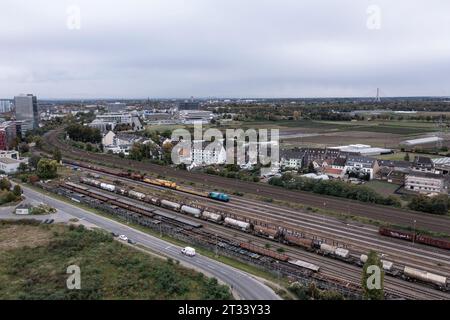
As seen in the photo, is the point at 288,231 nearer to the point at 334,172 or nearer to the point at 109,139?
the point at 334,172

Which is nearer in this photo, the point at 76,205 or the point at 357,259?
the point at 357,259

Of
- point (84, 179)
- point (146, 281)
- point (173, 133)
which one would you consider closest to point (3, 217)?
point (84, 179)

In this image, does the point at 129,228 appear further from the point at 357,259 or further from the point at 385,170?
the point at 385,170

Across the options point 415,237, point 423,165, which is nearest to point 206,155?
point 423,165

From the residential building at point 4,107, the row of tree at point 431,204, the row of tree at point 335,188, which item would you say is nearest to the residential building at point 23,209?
the row of tree at point 335,188

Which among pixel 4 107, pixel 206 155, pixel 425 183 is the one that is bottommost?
pixel 425 183

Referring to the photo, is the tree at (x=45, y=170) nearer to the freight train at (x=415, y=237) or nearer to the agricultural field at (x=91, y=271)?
the agricultural field at (x=91, y=271)
